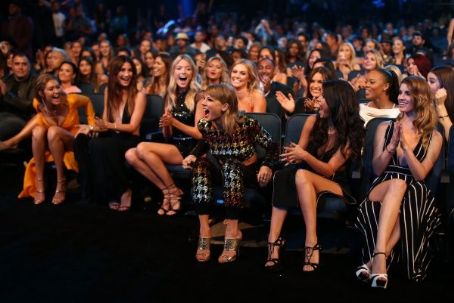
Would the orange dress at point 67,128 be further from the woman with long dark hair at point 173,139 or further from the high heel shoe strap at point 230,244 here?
the high heel shoe strap at point 230,244

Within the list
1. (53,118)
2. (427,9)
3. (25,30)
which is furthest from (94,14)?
(53,118)

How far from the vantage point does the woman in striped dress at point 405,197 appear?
3.95 meters

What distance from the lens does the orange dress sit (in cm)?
603

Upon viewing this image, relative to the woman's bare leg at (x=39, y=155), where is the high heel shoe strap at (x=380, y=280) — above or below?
below

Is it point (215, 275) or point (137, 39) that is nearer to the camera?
point (215, 275)

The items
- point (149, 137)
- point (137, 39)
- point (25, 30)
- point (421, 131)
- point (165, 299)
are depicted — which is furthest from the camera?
point (137, 39)

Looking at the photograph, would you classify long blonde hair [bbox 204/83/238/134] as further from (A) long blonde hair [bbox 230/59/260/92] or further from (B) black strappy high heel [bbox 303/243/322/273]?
(A) long blonde hair [bbox 230/59/260/92]

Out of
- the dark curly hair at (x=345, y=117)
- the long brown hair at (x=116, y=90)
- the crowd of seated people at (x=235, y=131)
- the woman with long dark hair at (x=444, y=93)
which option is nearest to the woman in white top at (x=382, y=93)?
the crowd of seated people at (x=235, y=131)

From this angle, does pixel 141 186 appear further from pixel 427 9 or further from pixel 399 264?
pixel 427 9

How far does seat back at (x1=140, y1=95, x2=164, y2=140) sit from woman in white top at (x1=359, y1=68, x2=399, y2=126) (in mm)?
1853

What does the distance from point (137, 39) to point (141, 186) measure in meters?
10.7

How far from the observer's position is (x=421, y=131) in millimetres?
4098

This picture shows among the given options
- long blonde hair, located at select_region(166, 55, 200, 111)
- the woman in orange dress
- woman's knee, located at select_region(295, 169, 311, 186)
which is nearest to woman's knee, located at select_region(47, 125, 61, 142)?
the woman in orange dress

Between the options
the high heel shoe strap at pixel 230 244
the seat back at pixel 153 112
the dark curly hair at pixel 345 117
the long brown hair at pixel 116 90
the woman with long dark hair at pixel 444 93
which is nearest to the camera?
the dark curly hair at pixel 345 117
